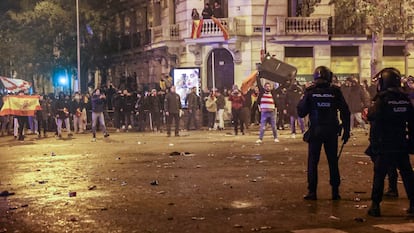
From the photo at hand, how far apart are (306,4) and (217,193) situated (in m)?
26.2

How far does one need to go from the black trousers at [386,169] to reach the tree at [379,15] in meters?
20.4

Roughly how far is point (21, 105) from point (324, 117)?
18231 millimetres

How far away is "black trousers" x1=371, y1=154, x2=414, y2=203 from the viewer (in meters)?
8.57

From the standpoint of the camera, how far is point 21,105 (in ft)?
84.3

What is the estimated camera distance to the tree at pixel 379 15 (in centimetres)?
2836

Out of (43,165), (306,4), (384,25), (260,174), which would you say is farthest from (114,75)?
(260,174)

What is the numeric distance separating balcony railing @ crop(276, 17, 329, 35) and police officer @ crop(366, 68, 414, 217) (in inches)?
1051

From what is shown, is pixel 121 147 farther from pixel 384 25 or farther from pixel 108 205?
pixel 384 25

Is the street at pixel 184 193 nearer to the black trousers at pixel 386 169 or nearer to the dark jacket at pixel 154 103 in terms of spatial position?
the black trousers at pixel 386 169

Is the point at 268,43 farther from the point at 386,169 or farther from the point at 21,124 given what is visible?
the point at 386,169

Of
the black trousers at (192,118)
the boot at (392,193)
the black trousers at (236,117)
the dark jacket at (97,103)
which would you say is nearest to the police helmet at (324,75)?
the boot at (392,193)

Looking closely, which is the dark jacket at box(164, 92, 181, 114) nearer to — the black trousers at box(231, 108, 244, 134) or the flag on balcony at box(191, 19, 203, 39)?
the black trousers at box(231, 108, 244, 134)

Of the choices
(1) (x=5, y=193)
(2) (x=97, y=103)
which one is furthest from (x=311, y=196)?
(2) (x=97, y=103)

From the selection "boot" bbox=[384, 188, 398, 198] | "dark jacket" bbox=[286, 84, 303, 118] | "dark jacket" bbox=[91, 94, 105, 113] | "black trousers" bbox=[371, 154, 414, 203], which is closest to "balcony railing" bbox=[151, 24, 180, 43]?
"dark jacket" bbox=[286, 84, 303, 118]
